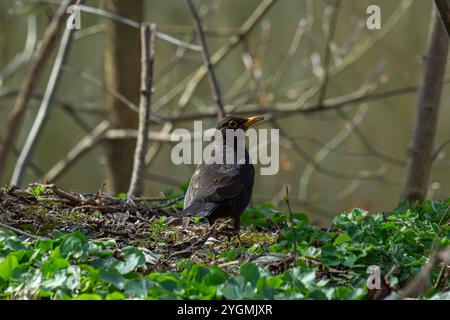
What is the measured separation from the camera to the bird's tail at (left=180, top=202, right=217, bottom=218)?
207 inches

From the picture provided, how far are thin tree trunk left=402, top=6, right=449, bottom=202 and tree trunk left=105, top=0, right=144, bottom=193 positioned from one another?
A: 11.9ft

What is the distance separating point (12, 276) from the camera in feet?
11.2

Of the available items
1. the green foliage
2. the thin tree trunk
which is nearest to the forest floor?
the green foliage

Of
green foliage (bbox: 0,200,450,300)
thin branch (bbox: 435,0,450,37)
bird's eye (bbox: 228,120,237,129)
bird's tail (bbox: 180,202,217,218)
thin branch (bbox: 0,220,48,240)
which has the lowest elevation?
green foliage (bbox: 0,200,450,300)

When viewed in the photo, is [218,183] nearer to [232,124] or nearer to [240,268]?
[232,124]

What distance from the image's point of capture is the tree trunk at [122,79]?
8938 mm

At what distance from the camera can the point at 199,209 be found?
534cm

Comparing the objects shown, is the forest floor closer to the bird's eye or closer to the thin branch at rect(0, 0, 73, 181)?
the bird's eye

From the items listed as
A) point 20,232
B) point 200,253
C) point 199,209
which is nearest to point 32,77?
point 199,209

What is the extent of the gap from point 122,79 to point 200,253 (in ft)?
16.7

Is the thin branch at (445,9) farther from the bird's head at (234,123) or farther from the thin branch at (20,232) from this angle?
the thin branch at (20,232)

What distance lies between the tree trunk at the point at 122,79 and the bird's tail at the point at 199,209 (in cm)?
363
